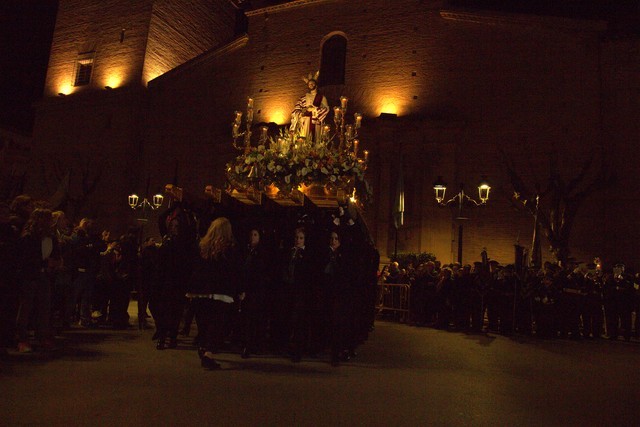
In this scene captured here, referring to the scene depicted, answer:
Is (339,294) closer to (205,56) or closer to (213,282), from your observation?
(213,282)

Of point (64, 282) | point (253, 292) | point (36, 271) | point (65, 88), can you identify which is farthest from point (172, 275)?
point (65, 88)

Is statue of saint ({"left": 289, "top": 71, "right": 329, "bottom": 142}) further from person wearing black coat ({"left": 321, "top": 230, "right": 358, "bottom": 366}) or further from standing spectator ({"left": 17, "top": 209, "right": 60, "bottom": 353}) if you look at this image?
standing spectator ({"left": 17, "top": 209, "right": 60, "bottom": 353})

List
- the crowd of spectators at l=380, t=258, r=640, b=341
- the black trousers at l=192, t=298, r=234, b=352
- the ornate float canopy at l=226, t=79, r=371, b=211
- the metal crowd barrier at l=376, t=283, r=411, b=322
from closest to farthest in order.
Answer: the black trousers at l=192, t=298, r=234, b=352 < the ornate float canopy at l=226, t=79, r=371, b=211 < the crowd of spectators at l=380, t=258, r=640, b=341 < the metal crowd barrier at l=376, t=283, r=411, b=322

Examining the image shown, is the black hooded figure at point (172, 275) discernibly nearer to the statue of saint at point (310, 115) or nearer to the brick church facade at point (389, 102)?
the statue of saint at point (310, 115)

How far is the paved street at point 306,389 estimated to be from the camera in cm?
492

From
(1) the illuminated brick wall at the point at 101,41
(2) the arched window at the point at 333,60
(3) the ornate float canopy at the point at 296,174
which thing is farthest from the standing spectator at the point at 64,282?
(1) the illuminated brick wall at the point at 101,41

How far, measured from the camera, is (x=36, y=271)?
7465mm

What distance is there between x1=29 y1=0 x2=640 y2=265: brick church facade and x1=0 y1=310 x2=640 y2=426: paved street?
41.3 ft

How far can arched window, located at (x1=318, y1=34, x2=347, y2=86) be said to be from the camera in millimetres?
25938

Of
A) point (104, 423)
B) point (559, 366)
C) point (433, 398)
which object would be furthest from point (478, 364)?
point (104, 423)

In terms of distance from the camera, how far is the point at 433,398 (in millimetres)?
5953

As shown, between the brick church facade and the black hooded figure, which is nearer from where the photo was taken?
the black hooded figure

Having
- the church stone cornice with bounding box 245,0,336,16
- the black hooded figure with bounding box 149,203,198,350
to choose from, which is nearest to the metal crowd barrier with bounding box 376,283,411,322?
the black hooded figure with bounding box 149,203,198,350

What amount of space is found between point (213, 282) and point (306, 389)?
1909 mm
